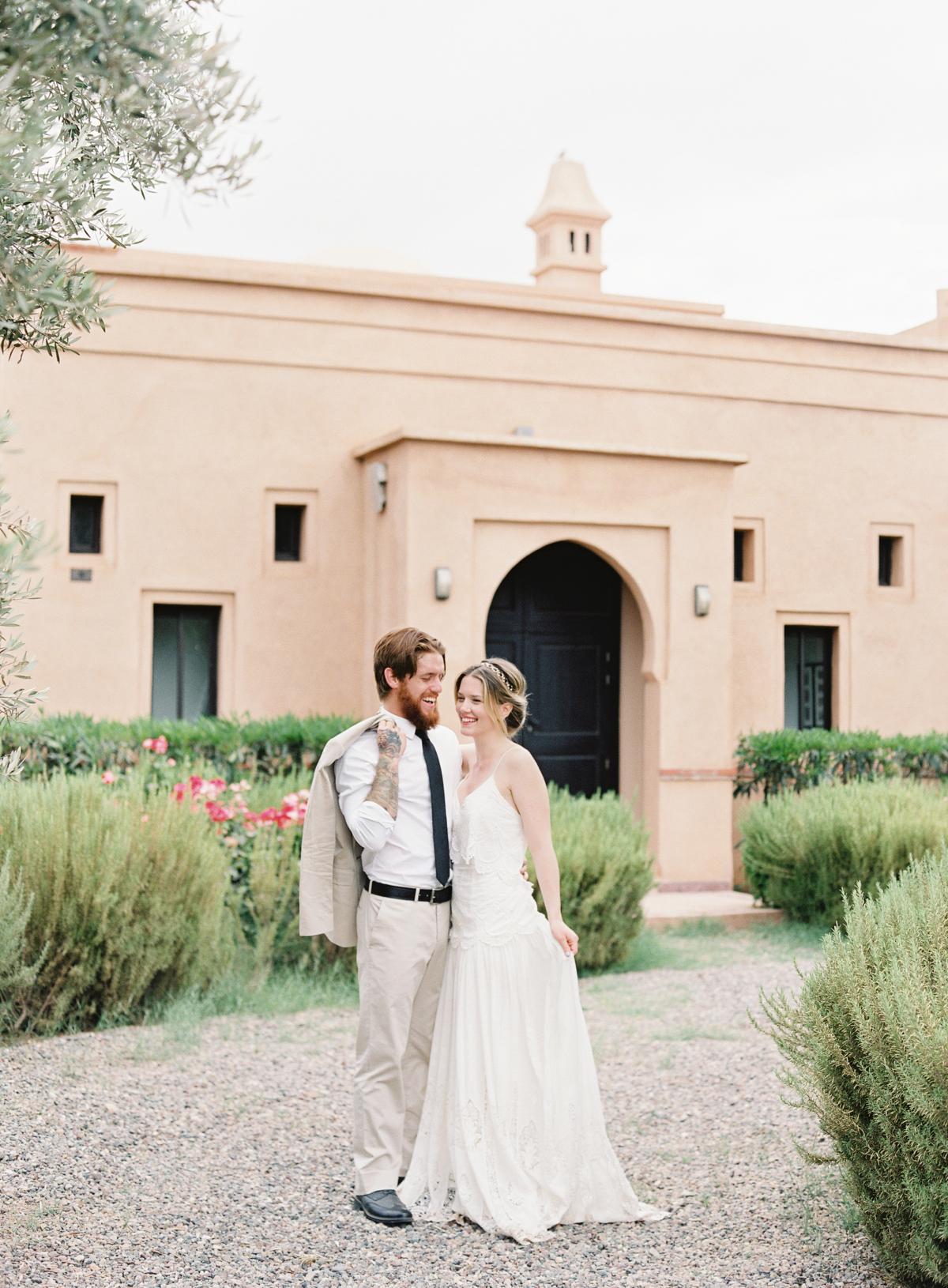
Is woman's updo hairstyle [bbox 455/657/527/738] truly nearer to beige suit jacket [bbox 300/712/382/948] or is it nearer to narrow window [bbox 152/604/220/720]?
beige suit jacket [bbox 300/712/382/948]

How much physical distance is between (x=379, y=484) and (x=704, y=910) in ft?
14.2

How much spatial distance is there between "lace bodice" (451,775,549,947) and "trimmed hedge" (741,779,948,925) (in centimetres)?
570

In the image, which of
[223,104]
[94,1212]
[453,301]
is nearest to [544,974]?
[94,1212]

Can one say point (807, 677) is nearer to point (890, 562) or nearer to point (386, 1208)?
point (890, 562)

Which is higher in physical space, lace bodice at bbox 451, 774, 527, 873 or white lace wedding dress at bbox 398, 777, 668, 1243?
lace bodice at bbox 451, 774, 527, 873

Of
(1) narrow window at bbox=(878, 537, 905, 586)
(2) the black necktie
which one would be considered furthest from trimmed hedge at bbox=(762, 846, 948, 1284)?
(1) narrow window at bbox=(878, 537, 905, 586)

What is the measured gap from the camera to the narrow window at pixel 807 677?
14094 millimetres

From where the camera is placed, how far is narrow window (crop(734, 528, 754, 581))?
13.8 meters

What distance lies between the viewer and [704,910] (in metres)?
11.1

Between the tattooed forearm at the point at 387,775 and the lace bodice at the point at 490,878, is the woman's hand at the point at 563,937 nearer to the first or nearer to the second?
the lace bodice at the point at 490,878

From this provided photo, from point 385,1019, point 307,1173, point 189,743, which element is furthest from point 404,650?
point 189,743

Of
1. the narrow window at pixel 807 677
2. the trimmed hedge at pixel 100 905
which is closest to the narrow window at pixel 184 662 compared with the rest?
the trimmed hedge at pixel 100 905

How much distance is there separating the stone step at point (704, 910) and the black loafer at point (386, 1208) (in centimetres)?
601

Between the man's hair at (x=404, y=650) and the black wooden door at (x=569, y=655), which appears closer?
the man's hair at (x=404, y=650)
